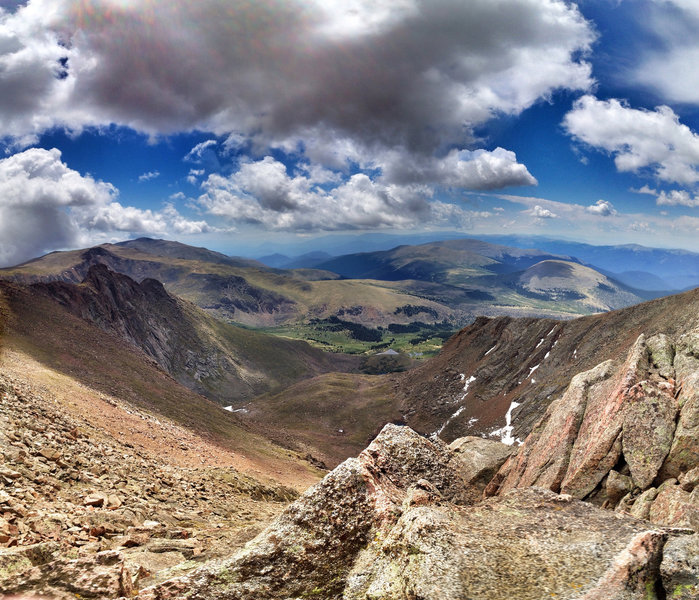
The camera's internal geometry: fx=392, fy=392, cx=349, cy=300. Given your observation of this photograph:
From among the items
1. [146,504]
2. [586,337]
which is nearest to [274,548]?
[146,504]

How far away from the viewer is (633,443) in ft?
75.9

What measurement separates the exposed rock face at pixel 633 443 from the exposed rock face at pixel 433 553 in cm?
570

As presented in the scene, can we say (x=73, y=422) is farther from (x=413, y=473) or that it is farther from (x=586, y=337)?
(x=586, y=337)

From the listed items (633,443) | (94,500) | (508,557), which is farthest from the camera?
(633,443)

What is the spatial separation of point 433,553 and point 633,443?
17.7 m

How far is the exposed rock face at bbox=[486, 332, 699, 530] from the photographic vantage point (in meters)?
20.4

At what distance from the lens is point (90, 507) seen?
21.8m

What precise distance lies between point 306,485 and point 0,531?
44340mm

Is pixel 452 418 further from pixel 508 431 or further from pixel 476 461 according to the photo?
pixel 476 461

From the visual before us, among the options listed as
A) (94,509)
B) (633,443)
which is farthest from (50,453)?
(633,443)

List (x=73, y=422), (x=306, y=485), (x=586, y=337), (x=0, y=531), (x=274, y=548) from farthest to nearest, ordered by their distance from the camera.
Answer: (x=586, y=337) → (x=306, y=485) → (x=73, y=422) → (x=0, y=531) → (x=274, y=548)

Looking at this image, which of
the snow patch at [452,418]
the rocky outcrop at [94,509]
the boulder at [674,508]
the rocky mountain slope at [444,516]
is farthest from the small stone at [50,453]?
the snow patch at [452,418]

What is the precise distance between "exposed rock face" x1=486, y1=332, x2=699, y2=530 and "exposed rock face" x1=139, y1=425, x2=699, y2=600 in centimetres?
570

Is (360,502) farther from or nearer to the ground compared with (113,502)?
farther from the ground
